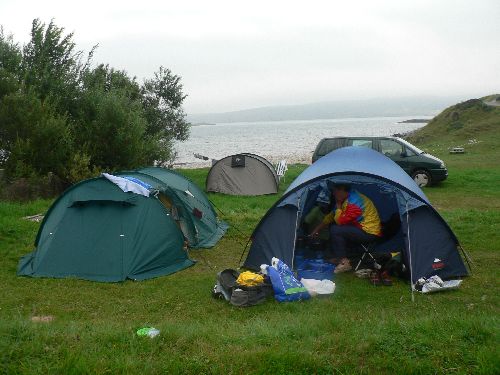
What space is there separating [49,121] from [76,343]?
39.3 ft

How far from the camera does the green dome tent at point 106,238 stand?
8.00 meters

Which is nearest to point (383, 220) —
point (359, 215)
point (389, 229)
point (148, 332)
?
point (389, 229)

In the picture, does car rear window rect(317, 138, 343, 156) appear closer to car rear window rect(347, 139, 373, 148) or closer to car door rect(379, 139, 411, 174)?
car rear window rect(347, 139, 373, 148)

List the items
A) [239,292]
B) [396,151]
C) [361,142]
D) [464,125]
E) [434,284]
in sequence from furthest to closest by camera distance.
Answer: [464,125] → [361,142] → [396,151] → [434,284] → [239,292]

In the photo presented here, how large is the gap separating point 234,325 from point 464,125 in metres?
39.3

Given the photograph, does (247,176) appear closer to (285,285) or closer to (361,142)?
(361,142)

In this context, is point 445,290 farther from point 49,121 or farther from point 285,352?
point 49,121

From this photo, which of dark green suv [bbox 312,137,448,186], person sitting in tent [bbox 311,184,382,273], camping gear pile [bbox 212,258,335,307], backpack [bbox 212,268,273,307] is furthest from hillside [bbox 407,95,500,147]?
backpack [bbox 212,268,273,307]

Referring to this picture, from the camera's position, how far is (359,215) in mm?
8461

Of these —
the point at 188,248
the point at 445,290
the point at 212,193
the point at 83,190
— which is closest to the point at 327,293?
the point at 445,290

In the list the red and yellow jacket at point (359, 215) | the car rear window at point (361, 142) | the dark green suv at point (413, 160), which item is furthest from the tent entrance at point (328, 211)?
the car rear window at point (361, 142)

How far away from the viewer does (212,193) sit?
688 inches

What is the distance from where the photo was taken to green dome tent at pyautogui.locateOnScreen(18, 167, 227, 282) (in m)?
8.00

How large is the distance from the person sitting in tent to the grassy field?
61 cm
